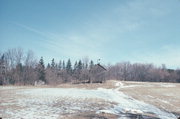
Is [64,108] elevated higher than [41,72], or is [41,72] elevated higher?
[41,72]

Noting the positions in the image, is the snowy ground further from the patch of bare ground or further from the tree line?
the tree line

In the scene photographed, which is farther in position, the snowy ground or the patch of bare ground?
the patch of bare ground

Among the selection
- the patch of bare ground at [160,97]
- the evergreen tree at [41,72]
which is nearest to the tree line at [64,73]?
the evergreen tree at [41,72]

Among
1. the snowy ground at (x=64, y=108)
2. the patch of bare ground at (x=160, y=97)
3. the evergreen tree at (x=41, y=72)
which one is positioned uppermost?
the evergreen tree at (x=41, y=72)

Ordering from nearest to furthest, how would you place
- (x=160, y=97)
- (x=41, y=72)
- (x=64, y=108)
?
1. (x=64, y=108)
2. (x=160, y=97)
3. (x=41, y=72)

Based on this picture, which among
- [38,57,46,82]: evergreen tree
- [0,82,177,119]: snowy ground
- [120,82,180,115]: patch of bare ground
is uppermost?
[38,57,46,82]: evergreen tree

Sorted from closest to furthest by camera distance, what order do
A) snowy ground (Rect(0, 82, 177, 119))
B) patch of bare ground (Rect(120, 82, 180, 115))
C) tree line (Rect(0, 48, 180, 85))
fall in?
snowy ground (Rect(0, 82, 177, 119)) < patch of bare ground (Rect(120, 82, 180, 115)) < tree line (Rect(0, 48, 180, 85))

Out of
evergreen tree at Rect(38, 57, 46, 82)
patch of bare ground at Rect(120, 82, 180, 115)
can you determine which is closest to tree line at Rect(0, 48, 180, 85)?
evergreen tree at Rect(38, 57, 46, 82)

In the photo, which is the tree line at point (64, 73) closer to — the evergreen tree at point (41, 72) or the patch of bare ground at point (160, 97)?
the evergreen tree at point (41, 72)

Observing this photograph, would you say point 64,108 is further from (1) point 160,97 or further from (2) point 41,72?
(2) point 41,72

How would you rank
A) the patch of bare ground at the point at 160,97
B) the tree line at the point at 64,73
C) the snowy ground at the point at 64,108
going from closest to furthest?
the snowy ground at the point at 64,108 < the patch of bare ground at the point at 160,97 < the tree line at the point at 64,73

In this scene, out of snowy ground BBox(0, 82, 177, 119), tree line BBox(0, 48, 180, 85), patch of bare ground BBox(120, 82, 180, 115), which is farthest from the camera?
tree line BBox(0, 48, 180, 85)

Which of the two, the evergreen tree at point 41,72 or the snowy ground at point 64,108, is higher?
the evergreen tree at point 41,72

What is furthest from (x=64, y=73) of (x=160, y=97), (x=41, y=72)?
(x=160, y=97)
